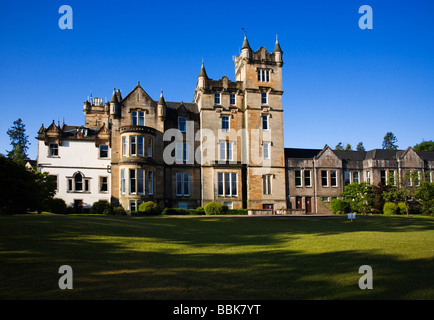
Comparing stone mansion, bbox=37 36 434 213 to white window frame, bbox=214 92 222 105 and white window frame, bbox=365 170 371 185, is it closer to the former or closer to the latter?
white window frame, bbox=214 92 222 105

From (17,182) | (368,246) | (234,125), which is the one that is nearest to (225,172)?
(234,125)

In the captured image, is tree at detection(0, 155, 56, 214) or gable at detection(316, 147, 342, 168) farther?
gable at detection(316, 147, 342, 168)

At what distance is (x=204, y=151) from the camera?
1731 inches

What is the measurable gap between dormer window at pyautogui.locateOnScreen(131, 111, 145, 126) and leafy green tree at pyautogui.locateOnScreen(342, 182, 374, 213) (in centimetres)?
2749

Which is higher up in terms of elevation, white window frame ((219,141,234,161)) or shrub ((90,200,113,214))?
white window frame ((219,141,234,161))

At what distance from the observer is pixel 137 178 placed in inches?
1567

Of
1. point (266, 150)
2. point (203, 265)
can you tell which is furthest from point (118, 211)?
point (203, 265)

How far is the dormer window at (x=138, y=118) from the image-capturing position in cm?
4234

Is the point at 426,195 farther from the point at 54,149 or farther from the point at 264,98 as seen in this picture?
the point at 54,149

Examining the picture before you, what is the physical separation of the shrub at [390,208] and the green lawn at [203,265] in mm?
27183

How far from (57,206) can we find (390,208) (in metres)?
39.1

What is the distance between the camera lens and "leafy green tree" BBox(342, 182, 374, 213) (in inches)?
1757

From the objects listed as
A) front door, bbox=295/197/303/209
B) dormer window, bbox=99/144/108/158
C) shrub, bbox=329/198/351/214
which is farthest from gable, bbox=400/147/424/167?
dormer window, bbox=99/144/108/158
